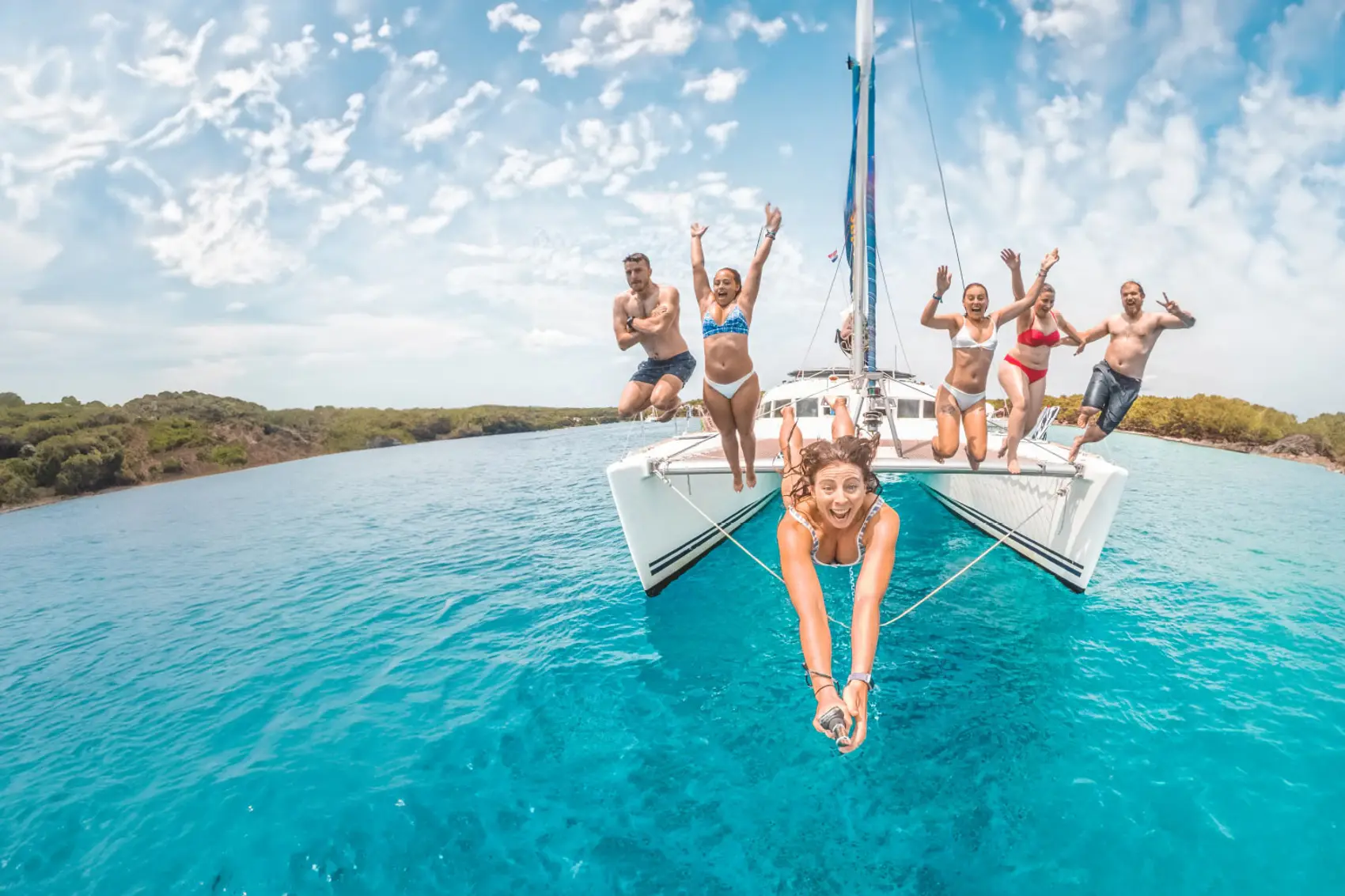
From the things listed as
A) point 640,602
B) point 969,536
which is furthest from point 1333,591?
point 640,602

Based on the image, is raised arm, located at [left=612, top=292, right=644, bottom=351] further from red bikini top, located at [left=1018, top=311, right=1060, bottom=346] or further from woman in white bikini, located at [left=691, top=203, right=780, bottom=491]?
red bikini top, located at [left=1018, top=311, right=1060, bottom=346]

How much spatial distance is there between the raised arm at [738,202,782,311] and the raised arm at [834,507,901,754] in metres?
2.30

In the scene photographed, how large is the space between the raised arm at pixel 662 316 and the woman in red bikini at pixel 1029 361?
4537 millimetres

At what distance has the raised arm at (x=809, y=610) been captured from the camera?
2.94 metres

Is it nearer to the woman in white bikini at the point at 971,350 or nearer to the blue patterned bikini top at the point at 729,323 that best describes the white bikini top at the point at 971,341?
the woman in white bikini at the point at 971,350

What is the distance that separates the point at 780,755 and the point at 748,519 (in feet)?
29.9

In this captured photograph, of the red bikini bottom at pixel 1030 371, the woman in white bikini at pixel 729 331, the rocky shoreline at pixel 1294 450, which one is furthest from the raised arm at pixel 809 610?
the rocky shoreline at pixel 1294 450

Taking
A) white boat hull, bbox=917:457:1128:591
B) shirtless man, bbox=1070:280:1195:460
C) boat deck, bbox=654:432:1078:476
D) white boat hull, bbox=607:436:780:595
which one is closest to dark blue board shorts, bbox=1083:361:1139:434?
shirtless man, bbox=1070:280:1195:460

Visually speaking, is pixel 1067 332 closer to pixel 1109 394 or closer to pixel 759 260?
pixel 1109 394

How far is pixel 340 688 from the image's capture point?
7.61 m

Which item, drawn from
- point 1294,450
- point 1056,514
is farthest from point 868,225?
point 1294,450

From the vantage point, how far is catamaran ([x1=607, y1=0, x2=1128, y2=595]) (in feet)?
25.5

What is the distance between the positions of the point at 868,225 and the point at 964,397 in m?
4.75

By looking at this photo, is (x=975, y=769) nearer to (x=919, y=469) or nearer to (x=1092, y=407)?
(x=919, y=469)
